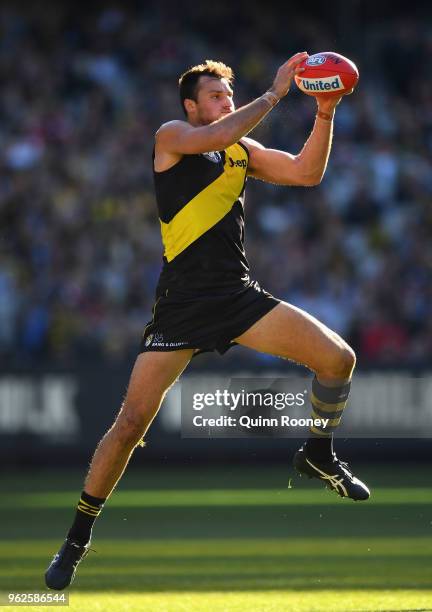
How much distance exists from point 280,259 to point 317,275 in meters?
0.49

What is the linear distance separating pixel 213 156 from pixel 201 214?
0.35 meters

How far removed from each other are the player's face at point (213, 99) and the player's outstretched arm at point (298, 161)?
0.38 m

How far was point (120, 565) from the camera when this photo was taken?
28.7 feet

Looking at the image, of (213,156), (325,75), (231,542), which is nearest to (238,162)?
(213,156)

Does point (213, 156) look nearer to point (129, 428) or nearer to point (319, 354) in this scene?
point (319, 354)

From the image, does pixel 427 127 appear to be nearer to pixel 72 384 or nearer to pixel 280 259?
pixel 280 259

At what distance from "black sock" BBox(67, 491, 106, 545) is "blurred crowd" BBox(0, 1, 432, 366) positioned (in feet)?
24.8

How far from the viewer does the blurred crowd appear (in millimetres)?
15828

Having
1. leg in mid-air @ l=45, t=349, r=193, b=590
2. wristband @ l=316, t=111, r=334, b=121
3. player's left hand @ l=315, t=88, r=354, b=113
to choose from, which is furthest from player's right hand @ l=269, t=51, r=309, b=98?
leg in mid-air @ l=45, t=349, r=193, b=590

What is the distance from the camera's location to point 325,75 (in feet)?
23.6
